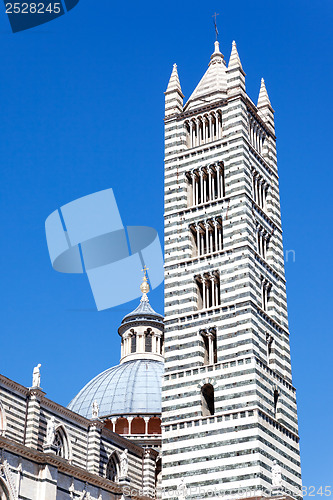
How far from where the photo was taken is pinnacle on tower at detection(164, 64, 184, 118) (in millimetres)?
34469

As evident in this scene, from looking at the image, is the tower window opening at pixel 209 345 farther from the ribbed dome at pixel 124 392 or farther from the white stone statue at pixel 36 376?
the ribbed dome at pixel 124 392

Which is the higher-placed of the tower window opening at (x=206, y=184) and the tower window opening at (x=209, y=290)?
the tower window opening at (x=206, y=184)

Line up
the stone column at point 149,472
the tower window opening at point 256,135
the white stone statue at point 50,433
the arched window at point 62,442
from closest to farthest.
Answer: the white stone statue at point 50,433 < the arched window at point 62,442 < the tower window opening at point 256,135 < the stone column at point 149,472

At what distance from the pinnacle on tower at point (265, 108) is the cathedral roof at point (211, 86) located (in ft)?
7.20

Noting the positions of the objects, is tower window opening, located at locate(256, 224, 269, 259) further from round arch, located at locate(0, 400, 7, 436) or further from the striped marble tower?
round arch, located at locate(0, 400, 7, 436)

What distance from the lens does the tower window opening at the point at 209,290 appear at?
95.8 ft

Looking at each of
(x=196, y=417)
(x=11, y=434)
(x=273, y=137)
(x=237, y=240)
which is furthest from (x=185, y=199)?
(x=11, y=434)

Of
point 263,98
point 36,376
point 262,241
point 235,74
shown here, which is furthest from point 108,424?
point 235,74

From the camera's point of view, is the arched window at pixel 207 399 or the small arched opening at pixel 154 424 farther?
the small arched opening at pixel 154 424

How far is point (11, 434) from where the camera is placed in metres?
27.2

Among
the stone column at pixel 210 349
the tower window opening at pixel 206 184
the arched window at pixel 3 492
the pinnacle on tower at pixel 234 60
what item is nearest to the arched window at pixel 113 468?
the stone column at pixel 210 349

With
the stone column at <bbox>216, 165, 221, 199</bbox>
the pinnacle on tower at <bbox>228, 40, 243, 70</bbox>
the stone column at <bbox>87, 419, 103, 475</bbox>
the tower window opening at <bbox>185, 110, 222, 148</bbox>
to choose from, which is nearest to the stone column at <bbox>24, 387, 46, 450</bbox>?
the stone column at <bbox>87, 419, 103, 475</bbox>

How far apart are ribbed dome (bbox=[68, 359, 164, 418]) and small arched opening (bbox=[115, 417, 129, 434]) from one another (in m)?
0.38

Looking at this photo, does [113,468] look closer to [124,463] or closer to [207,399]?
[124,463]
